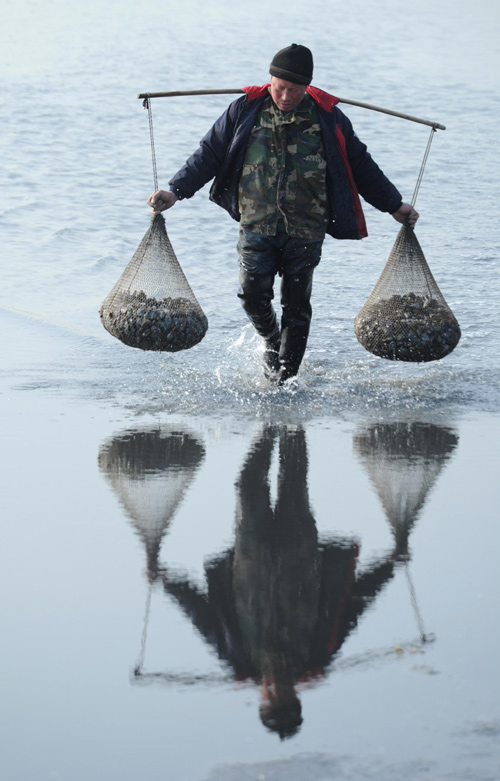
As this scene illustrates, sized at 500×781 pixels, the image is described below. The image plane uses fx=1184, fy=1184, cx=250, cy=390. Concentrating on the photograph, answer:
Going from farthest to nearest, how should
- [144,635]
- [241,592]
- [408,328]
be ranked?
1. [408,328]
2. [241,592]
3. [144,635]

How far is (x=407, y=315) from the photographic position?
20.8ft

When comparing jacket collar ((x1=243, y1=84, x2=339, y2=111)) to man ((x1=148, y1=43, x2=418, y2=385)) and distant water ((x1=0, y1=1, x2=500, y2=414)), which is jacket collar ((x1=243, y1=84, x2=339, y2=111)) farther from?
distant water ((x1=0, y1=1, x2=500, y2=414))

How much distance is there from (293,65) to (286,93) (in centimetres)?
16

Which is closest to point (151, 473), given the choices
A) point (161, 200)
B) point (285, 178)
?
point (161, 200)

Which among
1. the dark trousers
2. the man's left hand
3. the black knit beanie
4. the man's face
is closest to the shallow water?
Result: the dark trousers

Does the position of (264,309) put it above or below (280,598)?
below

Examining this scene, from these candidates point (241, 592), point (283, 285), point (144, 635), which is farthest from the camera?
point (283, 285)

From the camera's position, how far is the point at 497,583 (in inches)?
163

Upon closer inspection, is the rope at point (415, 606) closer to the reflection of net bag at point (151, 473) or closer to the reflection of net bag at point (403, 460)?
the reflection of net bag at point (403, 460)

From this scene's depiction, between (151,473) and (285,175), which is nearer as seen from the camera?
(151,473)

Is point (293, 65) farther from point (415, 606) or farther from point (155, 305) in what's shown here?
point (415, 606)

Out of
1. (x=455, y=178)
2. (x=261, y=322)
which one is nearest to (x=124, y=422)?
(x=261, y=322)

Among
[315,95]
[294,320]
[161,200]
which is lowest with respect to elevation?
[294,320]

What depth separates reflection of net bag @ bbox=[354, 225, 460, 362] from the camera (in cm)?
628
